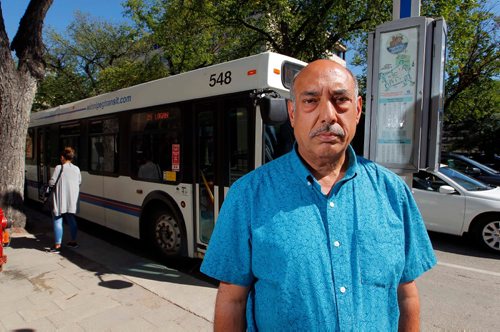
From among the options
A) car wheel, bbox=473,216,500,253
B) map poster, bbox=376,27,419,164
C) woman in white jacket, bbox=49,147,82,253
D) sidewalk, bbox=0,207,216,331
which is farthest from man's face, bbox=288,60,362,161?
car wheel, bbox=473,216,500,253

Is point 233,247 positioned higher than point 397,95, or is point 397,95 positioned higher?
point 397,95

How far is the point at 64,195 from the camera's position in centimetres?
647

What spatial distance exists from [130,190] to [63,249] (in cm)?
152

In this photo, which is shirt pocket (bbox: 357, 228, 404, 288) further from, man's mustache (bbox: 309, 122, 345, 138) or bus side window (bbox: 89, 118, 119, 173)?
bus side window (bbox: 89, 118, 119, 173)

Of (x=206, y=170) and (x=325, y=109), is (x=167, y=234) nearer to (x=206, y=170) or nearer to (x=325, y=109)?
(x=206, y=170)

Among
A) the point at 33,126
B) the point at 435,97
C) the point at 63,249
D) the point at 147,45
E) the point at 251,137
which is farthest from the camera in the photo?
the point at 147,45

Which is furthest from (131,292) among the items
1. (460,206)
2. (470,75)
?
(470,75)

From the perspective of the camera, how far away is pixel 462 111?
2209cm

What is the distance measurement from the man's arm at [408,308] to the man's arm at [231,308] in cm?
69

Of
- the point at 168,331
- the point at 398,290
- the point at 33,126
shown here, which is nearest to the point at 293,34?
the point at 33,126

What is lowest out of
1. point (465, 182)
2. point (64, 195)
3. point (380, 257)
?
point (64, 195)

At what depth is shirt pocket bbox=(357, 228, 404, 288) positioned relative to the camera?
145cm

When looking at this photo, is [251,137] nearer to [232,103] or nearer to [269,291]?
[232,103]

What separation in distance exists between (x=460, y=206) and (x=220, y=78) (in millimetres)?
5113
